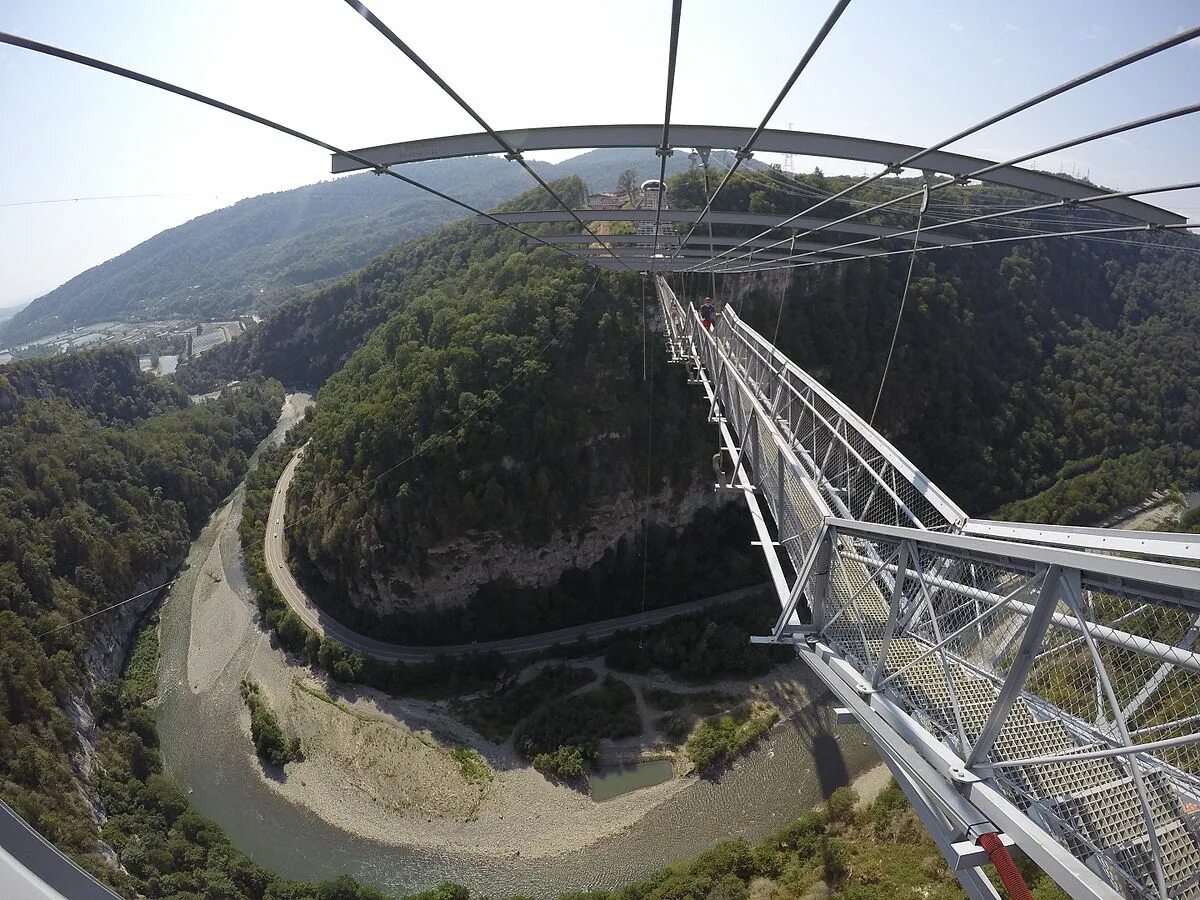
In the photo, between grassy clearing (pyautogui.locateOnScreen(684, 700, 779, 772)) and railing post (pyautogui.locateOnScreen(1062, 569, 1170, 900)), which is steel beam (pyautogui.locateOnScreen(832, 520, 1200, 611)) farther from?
grassy clearing (pyautogui.locateOnScreen(684, 700, 779, 772))

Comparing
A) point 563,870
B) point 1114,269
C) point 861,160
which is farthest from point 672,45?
point 1114,269

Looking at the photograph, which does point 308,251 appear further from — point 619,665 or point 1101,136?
point 1101,136

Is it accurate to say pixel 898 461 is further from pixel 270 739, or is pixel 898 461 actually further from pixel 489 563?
pixel 270 739

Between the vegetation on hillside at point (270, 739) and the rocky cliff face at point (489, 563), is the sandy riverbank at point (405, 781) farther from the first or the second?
the rocky cliff face at point (489, 563)

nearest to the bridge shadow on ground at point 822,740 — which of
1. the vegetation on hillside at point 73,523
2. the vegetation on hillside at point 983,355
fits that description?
the vegetation on hillside at point 983,355

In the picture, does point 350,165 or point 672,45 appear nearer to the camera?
point 672,45

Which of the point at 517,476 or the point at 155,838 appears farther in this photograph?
the point at 517,476

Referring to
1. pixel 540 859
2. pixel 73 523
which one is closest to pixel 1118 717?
pixel 540 859
